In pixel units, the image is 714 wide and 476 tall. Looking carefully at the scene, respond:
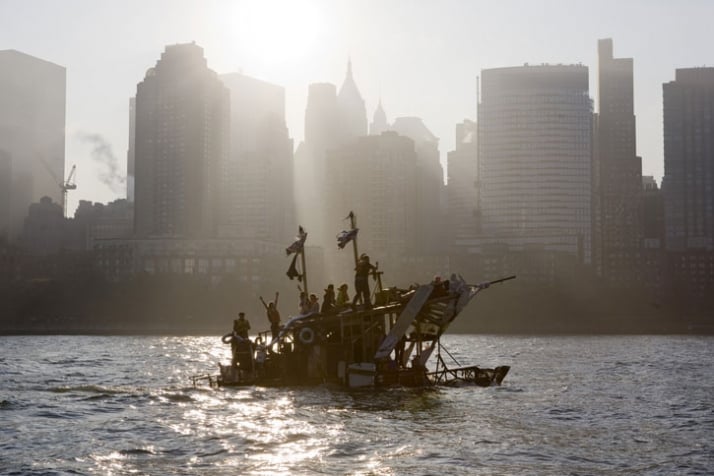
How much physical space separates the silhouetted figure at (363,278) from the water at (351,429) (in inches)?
195

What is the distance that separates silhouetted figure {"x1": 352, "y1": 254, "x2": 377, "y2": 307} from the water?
495 centimetres

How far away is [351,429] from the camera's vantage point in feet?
126

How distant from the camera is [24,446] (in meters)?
35.5

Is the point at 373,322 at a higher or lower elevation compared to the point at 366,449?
higher

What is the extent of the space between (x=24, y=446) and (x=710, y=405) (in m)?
35.4

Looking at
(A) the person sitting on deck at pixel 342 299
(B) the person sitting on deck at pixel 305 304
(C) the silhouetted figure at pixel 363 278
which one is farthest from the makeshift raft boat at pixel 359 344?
(B) the person sitting on deck at pixel 305 304

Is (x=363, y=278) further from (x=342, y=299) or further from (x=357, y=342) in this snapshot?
(x=357, y=342)

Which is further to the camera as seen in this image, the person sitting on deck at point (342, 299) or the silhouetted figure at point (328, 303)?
the person sitting on deck at point (342, 299)

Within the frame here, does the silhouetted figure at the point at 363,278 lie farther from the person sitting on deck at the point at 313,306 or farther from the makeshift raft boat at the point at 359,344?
the person sitting on deck at the point at 313,306

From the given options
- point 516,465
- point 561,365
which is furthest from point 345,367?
point 561,365

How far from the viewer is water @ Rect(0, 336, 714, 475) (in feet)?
105

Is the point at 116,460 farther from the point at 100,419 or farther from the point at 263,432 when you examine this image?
the point at 100,419

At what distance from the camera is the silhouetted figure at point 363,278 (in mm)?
50281

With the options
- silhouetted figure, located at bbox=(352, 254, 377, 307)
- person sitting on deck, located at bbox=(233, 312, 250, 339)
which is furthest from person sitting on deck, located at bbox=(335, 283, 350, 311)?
person sitting on deck, located at bbox=(233, 312, 250, 339)
